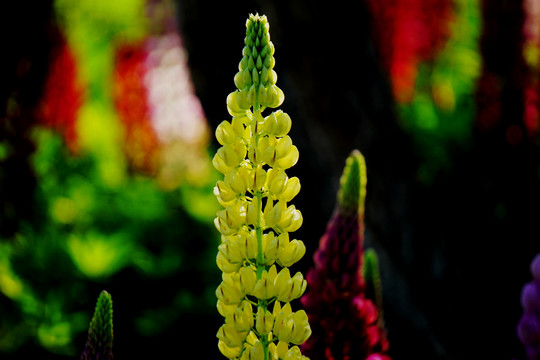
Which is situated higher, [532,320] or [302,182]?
[302,182]

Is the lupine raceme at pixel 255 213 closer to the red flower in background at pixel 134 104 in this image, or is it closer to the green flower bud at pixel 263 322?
the green flower bud at pixel 263 322

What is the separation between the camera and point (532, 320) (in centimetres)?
100

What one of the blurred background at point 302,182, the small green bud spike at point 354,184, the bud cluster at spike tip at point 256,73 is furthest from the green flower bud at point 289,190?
the blurred background at point 302,182

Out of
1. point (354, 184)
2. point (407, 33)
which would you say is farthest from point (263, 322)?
point (407, 33)

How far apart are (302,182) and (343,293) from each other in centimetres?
159

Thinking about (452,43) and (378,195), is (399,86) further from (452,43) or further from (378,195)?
(378,195)

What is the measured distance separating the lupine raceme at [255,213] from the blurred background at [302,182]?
1622 mm

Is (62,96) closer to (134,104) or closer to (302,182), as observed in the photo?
(134,104)

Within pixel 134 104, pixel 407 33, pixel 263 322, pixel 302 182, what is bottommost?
pixel 263 322

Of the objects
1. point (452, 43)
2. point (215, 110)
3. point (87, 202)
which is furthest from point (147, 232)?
point (452, 43)

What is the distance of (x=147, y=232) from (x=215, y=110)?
1.03 meters

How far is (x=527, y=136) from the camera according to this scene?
323 cm

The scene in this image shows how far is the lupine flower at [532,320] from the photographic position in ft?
3.26

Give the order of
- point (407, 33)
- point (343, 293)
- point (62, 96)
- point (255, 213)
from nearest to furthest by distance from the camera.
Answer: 1. point (255, 213)
2. point (343, 293)
3. point (62, 96)
4. point (407, 33)
